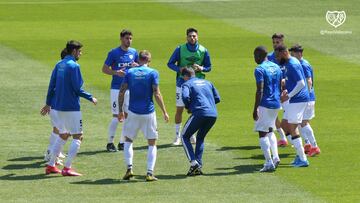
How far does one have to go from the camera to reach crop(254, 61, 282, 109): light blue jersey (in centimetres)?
1917

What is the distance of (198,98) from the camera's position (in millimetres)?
19000

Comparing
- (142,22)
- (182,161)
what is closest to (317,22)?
(142,22)

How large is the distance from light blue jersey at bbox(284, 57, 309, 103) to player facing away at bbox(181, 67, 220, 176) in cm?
185

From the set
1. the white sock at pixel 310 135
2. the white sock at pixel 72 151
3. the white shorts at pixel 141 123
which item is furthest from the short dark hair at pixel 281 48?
the white sock at pixel 72 151

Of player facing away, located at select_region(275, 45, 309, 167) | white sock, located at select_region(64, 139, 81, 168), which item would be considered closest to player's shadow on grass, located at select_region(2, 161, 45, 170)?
white sock, located at select_region(64, 139, 81, 168)

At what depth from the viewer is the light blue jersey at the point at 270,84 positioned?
755 inches

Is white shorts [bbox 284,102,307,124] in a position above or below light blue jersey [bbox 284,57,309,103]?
below

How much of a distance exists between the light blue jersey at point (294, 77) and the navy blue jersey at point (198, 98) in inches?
74.9

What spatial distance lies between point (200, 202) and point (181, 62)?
6.45 metres

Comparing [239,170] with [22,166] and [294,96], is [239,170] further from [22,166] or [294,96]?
[22,166]

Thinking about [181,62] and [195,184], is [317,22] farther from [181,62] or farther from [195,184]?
[195,184]

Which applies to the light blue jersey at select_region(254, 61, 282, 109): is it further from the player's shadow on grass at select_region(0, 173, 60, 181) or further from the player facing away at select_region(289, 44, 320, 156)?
the player's shadow on grass at select_region(0, 173, 60, 181)

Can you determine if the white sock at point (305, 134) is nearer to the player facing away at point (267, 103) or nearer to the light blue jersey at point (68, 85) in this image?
the player facing away at point (267, 103)

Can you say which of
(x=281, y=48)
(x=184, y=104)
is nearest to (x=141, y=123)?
(x=184, y=104)
